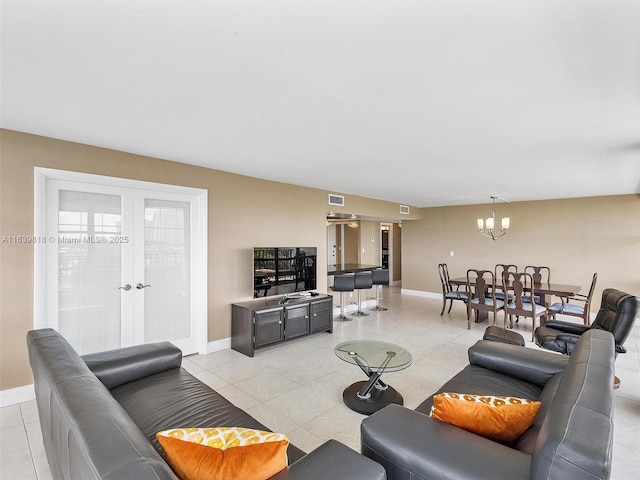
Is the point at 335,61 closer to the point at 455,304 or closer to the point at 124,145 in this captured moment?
the point at 124,145

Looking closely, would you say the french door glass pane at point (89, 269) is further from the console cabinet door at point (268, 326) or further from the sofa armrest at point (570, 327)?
the sofa armrest at point (570, 327)

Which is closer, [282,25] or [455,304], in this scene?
[282,25]

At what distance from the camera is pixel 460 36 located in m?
1.52

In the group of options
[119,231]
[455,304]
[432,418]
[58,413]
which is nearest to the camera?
[58,413]

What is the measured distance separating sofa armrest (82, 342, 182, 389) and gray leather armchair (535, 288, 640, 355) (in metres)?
3.62

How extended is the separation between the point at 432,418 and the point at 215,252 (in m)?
3.38

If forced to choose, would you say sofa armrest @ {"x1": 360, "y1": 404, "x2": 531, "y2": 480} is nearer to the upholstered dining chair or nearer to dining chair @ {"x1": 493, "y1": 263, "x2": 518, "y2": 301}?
the upholstered dining chair

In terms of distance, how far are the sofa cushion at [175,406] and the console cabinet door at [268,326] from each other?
178 centimetres

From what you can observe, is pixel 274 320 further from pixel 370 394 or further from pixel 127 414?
pixel 127 414

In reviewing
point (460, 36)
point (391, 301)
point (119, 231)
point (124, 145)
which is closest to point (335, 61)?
point (460, 36)

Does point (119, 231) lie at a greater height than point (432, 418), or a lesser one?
greater

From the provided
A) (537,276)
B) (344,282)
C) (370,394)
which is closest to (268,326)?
(370,394)

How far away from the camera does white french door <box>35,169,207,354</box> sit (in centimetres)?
312

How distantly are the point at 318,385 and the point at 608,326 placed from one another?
2960 mm
